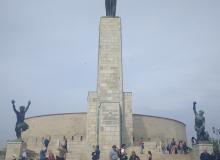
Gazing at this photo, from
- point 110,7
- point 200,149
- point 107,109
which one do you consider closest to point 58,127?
point 107,109

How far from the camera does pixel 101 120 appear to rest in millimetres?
17766

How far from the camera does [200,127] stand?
53.1 feet

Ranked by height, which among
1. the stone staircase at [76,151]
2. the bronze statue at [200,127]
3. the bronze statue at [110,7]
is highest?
the bronze statue at [110,7]

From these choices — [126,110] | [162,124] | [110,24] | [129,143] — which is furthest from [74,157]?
[162,124]

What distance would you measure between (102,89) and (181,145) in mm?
6805

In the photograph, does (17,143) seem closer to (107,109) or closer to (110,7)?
(107,109)

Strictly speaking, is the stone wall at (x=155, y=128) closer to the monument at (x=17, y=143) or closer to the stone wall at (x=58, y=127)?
the stone wall at (x=58, y=127)

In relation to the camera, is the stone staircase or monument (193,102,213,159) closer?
monument (193,102,213,159)

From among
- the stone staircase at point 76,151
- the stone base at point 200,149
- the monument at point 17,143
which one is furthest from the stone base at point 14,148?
the stone base at point 200,149

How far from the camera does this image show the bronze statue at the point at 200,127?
15972 millimetres

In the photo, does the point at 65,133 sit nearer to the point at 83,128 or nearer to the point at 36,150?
the point at 83,128

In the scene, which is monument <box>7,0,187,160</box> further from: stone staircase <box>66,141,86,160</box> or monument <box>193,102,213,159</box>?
monument <box>193,102,213,159</box>

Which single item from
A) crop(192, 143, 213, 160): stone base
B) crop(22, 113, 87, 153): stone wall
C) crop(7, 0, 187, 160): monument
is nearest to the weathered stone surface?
crop(7, 0, 187, 160): monument

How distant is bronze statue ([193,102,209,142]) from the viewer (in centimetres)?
1597
